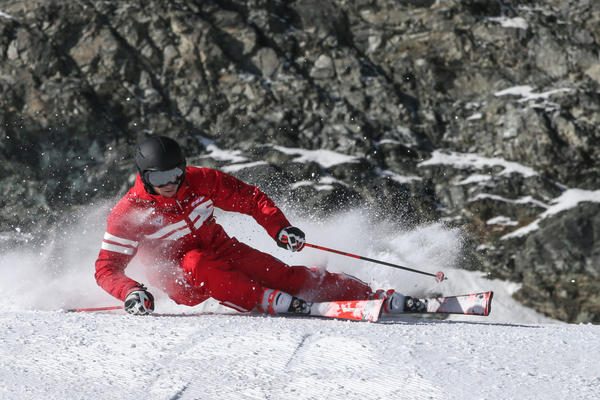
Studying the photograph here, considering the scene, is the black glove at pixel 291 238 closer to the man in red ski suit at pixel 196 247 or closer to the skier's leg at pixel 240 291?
the man in red ski suit at pixel 196 247

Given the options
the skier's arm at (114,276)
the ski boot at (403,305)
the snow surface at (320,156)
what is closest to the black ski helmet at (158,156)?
the skier's arm at (114,276)

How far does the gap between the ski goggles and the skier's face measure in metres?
0.03

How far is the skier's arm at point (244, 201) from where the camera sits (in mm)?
5496

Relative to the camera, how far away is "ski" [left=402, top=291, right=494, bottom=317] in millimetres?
5145

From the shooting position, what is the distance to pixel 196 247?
216 inches

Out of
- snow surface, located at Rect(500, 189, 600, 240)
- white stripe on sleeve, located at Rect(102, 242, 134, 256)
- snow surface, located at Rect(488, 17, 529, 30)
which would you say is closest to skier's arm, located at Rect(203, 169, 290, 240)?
white stripe on sleeve, located at Rect(102, 242, 134, 256)

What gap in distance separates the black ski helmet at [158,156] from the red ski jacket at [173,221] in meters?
0.32

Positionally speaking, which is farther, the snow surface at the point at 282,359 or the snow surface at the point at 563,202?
the snow surface at the point at 563,202

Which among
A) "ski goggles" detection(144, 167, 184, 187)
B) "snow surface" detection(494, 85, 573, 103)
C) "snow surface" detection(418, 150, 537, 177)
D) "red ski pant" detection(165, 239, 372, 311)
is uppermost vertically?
"snow surface" detection(494, 85, 573, 103)

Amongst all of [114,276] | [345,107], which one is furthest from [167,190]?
[345,107]

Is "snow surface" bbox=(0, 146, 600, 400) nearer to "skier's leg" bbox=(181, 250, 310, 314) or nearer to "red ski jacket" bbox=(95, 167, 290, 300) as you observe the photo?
"skier's leg" bbox=(181, 250, 310, 314)

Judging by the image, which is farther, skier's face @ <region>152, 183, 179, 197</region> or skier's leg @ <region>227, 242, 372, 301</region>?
skier's leg @ <region>227, 242, 372, 301</region>

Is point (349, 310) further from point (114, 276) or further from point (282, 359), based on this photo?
point (114, 276)

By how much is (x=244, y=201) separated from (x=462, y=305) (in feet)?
6.39
